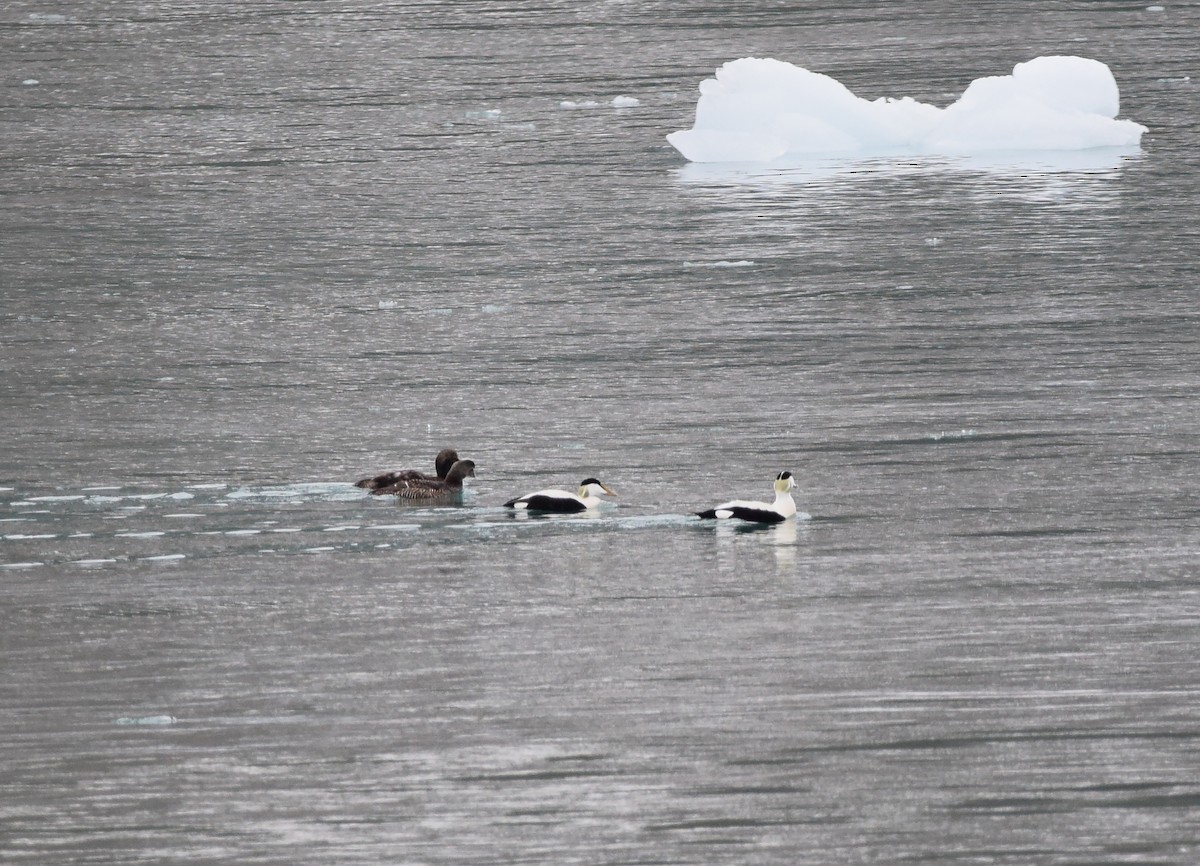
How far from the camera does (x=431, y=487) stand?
45.7 feet

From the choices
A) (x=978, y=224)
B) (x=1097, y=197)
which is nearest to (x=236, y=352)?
(x=978, y=224)

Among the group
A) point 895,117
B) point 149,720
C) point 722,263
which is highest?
point 895,117

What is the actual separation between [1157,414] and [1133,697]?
6.51m

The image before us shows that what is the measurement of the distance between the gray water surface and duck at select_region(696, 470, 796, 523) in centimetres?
13

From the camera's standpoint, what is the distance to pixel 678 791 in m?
8.71

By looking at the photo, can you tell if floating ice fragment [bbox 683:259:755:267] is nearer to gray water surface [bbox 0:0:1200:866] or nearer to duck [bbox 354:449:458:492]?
gray water surface [bbox 0:0:1200:866]

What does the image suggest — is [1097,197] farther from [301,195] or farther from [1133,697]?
[1133,697]

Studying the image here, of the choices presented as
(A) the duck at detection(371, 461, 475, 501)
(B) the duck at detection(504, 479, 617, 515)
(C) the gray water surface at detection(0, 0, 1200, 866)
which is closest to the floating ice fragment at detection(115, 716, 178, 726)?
(C) the gray water surface at detection(0, 0, 1200, 866)

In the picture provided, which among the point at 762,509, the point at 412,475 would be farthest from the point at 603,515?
the point at 412,475

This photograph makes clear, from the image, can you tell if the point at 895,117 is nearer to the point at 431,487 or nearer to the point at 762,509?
the point at 431,487

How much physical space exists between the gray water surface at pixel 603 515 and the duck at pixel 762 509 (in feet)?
0.41

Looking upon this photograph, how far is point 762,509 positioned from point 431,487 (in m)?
2.32

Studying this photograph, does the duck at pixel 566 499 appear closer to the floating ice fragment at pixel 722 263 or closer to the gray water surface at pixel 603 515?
the gray water surface at pixel 603 515

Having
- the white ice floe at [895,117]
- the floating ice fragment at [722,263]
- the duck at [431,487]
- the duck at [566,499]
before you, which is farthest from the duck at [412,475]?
the white ice floe at [895,117]
